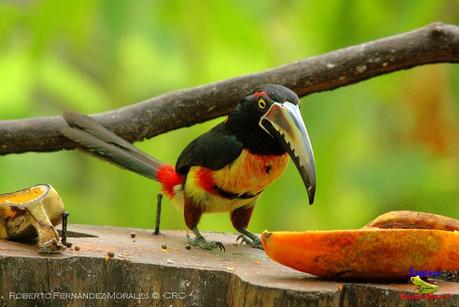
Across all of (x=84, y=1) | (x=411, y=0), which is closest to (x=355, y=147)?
(x=411, y=0)

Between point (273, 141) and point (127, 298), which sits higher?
point (273, 141)

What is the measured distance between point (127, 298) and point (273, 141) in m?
0.79

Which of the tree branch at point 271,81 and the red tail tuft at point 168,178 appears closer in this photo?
the red tail tuft at point 168,178

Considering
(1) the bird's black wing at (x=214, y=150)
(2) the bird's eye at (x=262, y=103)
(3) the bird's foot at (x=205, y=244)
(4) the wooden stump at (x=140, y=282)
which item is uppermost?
(2) the bird's eye at (x=262, y=103)

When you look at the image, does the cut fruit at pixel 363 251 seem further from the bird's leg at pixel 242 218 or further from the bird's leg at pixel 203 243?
the bird's leg at pixel 242 218

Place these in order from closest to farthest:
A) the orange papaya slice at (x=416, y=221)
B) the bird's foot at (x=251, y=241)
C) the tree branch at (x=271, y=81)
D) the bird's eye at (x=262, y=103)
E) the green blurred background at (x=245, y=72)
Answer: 1. the orange papaya slice at (x=416, y=221)
2. the bird's eye at (x=262, y=103)
3. the bird's foot at (x=251, y=241)
4. the tree branch at (x=271, y=81)
5. the green blurred background at (x=245, y=72)

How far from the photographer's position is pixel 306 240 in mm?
2816

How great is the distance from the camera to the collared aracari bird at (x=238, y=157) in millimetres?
3244

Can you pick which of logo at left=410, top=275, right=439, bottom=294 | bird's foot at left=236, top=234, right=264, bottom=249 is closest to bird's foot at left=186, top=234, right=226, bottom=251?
bird's foot at left=236, top=234, right=264, bottom=249

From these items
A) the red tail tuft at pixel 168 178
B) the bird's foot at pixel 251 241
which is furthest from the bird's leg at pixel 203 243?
the red tail tuft at pixel 168 178

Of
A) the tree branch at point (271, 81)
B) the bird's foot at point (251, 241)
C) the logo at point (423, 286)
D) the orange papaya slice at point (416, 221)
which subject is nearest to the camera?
the logo at point (423, 286)

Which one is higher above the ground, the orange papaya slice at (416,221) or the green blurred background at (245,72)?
the green blurred background at (245,72)

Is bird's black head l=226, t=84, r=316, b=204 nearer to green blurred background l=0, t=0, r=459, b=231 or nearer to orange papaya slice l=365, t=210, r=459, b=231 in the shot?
orange papaya slice l=365, t=210, r=459, b=231

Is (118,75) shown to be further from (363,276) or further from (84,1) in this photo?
(363,276)
